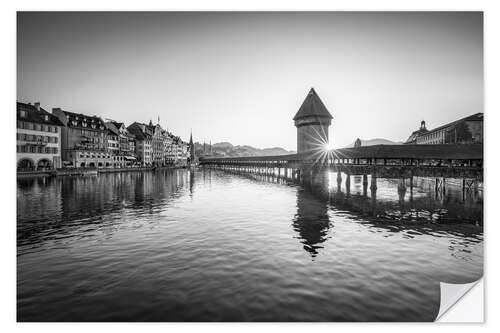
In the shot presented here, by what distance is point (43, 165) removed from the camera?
39750 millimetres

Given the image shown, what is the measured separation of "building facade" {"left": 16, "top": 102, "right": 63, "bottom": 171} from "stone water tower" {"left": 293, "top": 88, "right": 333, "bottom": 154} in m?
43.7

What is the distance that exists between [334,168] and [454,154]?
1313cm

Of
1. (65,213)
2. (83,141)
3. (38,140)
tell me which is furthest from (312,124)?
(83,141)

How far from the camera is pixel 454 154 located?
22859mm

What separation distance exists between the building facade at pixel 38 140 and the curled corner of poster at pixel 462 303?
149 ft

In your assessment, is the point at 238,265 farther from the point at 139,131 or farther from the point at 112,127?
the point at 139,131

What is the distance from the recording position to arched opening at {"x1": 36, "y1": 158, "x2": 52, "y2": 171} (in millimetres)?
38769

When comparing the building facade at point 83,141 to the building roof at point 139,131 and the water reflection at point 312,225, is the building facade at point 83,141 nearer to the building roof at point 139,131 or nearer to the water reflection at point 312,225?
the building roof at point 139,131

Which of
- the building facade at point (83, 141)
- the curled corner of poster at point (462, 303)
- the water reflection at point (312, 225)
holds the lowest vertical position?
the curled corner of poster at point (462, 303)

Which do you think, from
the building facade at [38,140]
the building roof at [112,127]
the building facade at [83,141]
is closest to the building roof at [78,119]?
the building facade at [83,141]

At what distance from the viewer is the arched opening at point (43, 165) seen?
1526 inches

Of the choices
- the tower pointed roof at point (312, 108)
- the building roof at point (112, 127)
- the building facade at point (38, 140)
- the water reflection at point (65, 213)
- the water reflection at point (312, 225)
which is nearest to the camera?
the water reflection at point (312, 225)
